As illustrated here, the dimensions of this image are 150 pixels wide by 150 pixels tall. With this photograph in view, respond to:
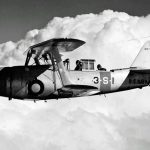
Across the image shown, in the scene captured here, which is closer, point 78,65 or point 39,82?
point 39,82

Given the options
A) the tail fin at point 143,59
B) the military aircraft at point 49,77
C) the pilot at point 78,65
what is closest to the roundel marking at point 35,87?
the military aircraft at point 49,77

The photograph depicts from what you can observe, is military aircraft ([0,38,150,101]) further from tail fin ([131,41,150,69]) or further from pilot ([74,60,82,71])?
tail fin ([131,41,150,69])

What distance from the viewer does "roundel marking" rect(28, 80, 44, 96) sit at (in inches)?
747

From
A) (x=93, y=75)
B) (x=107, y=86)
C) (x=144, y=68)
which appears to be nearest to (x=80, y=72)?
(x=93, y=75)

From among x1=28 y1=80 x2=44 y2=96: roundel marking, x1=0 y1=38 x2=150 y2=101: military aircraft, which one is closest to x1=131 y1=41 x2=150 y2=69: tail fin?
x1=0 y1=38 x2=150 y2=101: military aircraft

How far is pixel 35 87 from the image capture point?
19047 mm

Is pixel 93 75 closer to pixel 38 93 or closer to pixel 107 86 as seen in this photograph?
pixel 107 86

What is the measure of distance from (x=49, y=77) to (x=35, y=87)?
3.36 ft

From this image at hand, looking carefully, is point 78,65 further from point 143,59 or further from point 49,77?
point 143,59

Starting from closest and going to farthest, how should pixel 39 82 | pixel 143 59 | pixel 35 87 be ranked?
pixel 35 87, pixel 39 82, pixel 143 59

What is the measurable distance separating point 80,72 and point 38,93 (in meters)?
2.96

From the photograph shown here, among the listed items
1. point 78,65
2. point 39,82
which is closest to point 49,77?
point 39,82

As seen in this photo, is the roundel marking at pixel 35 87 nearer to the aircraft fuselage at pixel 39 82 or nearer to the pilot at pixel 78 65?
the aircraft fuselage at pixel 39 82

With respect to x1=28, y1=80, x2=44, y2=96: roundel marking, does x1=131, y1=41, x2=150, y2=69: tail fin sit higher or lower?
higher
